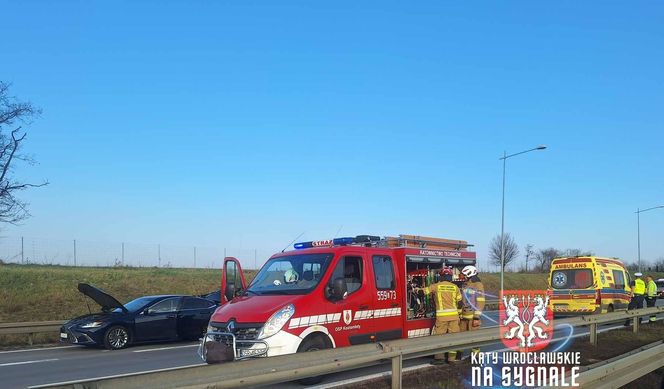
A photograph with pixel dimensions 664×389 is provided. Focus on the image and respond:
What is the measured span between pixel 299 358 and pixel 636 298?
1781 cm

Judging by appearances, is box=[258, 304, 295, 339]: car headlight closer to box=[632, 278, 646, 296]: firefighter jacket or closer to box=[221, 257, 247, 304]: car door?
box=[221, 257, 247, 304]: car door

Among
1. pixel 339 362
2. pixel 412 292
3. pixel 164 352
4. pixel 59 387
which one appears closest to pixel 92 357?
pixel 164 352

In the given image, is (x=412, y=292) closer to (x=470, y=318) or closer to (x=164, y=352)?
(x=470, y=318)

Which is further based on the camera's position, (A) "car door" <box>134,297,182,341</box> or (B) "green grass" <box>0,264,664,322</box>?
(B) "green grass" <box>0,264,664,322</box>

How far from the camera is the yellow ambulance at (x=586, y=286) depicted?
1761 centimetres

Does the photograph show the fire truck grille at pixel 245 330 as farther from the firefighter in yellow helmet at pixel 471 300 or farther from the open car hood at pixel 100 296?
the open car hood at pixel 100 296

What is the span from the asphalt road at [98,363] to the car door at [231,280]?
2066 millimetres

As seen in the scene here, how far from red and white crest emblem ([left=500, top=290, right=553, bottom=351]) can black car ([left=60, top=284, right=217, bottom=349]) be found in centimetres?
968

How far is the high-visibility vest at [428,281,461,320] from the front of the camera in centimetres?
940

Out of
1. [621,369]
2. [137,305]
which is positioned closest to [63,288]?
[137,305]

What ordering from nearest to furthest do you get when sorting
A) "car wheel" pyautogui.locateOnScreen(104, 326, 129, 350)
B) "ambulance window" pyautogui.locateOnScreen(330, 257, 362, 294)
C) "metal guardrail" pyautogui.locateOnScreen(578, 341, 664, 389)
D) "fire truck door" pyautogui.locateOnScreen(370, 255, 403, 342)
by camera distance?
"metal guardrail" pyautogui.locateOnScreen(578, 341, 664, 389)
"ambulance window" pyautogui.locateOnScreen(330, 257, 362, 294)
"fire truck door" pyautogui.locateOnScreen(370, 255, 403, 342)
"car wheel" pyautogui.locateOnScreen(104, 326, 129, 350)

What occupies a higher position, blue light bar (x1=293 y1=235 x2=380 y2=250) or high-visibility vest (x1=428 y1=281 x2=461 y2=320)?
blue light bar (x1=293 y1=235 x2=380 y2=250)

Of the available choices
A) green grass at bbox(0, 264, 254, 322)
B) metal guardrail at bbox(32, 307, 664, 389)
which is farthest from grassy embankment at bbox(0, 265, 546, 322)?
metal guardrail at bbox(32, 307, 664, 389)

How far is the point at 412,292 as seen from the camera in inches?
410
